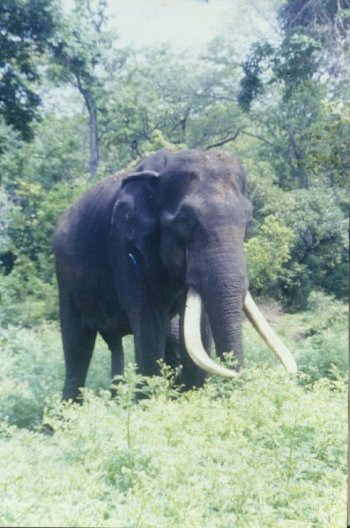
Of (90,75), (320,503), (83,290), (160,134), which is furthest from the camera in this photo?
(83,290)

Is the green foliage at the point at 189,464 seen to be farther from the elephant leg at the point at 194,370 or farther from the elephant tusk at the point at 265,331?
the elephant leg at the point at 194,370

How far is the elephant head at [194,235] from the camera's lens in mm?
3145

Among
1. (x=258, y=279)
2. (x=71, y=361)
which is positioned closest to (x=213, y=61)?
(x=258, y=279)

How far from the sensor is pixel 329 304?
370 centimetres

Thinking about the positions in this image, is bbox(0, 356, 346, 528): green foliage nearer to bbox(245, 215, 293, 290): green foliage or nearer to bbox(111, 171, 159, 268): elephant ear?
bbox(245, 215, 293, 290): green foliage

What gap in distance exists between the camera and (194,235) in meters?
3.27

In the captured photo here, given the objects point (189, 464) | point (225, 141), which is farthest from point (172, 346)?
point (189, 464)

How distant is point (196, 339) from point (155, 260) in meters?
0.60

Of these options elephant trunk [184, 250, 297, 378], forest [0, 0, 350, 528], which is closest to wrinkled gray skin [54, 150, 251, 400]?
elephant trunk [184, 250, 297, 378]

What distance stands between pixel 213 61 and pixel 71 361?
6.21 ft

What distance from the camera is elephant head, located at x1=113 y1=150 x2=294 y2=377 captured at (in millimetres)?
3145

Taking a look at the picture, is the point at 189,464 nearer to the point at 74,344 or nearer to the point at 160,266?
the point at 160,266

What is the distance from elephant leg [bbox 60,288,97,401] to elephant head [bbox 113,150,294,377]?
0.70 m

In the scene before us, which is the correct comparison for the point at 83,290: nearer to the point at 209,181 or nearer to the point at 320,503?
the point at 209,181
